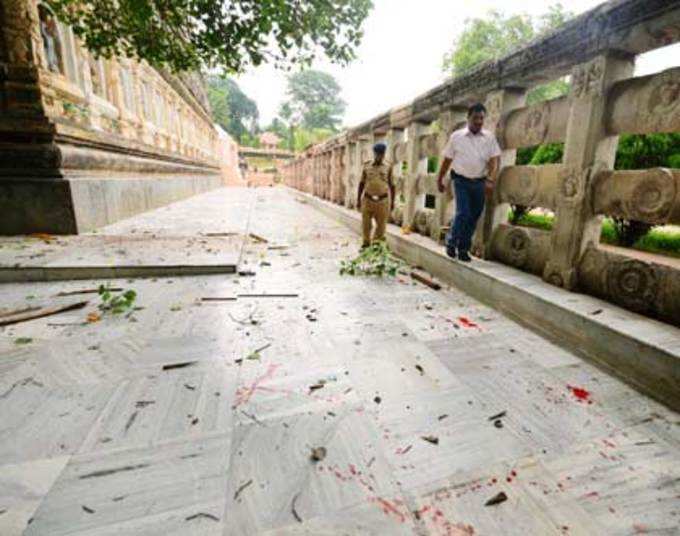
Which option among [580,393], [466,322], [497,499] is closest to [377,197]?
[466,322]

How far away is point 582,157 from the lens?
2.61m

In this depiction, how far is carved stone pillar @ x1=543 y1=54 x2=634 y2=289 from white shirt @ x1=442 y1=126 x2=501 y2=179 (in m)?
0.79

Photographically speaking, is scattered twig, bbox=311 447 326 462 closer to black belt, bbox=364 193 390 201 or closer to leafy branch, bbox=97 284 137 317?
leafy branch, bbox=97 284 137 317

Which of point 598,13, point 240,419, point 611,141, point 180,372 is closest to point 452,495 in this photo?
point 240,419

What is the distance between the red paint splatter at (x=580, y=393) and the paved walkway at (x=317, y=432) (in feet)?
0.03

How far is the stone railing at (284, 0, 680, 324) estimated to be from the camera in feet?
7.14

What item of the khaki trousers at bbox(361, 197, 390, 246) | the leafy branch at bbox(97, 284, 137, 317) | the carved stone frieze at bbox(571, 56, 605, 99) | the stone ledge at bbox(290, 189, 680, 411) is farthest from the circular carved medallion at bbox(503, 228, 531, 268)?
the leafy branch at bbox(97, 284, 137, 317)

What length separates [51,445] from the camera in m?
1.48

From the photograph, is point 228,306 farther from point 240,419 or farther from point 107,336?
point 240,419

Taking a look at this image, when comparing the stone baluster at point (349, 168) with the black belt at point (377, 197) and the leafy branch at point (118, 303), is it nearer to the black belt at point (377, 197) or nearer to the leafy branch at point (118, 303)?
the black belt at point (377, 197)

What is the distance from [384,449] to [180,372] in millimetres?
1243

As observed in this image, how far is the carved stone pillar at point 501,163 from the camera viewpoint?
3.47 m

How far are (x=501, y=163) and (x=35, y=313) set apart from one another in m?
4.26

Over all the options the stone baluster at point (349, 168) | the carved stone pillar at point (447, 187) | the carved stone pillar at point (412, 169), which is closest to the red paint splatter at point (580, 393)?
the carved stone pillar at point (447, 187)
